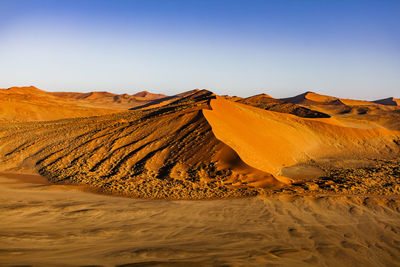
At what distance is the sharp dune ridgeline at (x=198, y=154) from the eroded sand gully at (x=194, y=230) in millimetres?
1647

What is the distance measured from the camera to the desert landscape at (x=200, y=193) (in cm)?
599

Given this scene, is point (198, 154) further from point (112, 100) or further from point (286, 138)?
point (112, 100)

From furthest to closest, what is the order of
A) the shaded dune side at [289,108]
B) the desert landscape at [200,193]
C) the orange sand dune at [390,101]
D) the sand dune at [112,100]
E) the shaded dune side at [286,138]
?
the orange sand dune at [390,101] → the sand dune at [112,100] → the shaded dune side at [289,108] → the shaded dune side at [286,138] → the desert landscape at [200,193]

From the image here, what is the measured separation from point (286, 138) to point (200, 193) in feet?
37.7

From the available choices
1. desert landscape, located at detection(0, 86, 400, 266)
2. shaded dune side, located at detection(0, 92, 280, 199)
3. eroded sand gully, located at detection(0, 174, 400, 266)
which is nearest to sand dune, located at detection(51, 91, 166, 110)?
shaded dune side, located at detection(0, 92, 280, 199)

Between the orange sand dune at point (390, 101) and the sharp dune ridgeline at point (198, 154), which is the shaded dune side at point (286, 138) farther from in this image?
the orange sand dune at point (390, 101)

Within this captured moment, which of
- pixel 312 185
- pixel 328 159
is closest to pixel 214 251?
pixel 312 185

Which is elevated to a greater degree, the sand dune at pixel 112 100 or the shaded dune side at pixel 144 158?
the sand dune at pixel 112 100

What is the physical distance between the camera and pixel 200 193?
11.5m

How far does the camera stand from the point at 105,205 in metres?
9.62

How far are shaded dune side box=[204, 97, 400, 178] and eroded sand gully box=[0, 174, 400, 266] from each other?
5.03 m

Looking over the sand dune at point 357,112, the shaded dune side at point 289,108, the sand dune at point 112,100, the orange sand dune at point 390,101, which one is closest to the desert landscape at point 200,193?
the shaded dune side at point 289,108

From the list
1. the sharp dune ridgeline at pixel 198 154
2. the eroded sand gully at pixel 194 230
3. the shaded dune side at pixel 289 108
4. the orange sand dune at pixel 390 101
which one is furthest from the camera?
the orange sand dune at pixel 390 101

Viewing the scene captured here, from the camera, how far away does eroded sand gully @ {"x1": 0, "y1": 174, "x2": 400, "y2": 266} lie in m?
5.38
